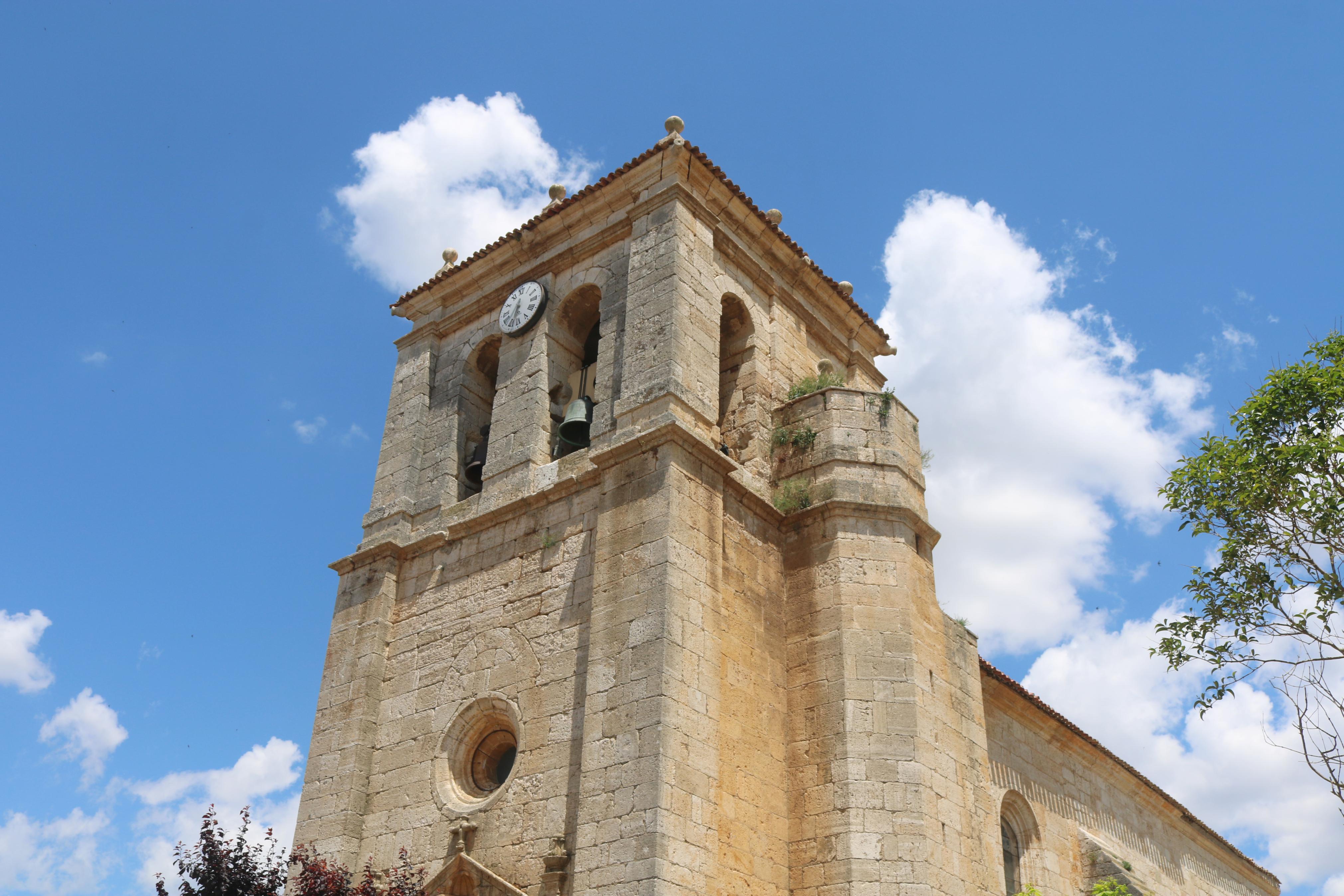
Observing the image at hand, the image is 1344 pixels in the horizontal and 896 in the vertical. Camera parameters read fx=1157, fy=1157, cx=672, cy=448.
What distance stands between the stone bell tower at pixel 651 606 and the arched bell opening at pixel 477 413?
5 centimetres

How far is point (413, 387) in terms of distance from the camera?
52.6 ft

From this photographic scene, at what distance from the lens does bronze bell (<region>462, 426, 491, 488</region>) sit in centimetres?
1487

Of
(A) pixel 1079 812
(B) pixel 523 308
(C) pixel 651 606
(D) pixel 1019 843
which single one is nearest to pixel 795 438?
(C) pixel 651 606

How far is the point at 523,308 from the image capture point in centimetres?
1510

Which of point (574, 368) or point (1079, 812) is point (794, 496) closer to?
point (574, 368)

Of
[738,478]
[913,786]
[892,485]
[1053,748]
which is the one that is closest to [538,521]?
[738,478]

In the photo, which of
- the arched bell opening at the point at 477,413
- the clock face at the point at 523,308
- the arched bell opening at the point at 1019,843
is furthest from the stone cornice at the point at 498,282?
the arched bell opening at the point at 1019,843

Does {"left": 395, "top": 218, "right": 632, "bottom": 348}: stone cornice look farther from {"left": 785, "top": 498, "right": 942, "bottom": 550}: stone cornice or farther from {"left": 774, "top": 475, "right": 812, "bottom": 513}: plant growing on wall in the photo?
{"left": 785, "top": 498, "right": 942, "bottom": 550}: stone cornice

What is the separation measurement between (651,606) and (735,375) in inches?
174

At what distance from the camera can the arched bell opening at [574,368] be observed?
543 inches

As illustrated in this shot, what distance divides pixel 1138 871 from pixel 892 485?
9.82m

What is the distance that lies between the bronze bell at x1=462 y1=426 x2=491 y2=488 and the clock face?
1.37 m

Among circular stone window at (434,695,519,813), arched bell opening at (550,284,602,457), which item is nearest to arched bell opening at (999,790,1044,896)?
circular stone window at (434,695,519,813)

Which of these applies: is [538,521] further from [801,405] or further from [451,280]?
[451,280]
